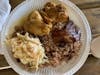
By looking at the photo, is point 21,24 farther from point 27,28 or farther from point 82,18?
point 82,18

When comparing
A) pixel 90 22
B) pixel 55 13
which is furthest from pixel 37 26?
pixel 90 22

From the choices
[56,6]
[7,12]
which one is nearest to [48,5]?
[56,6]

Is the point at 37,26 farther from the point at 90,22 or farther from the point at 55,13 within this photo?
the point at 90,22
